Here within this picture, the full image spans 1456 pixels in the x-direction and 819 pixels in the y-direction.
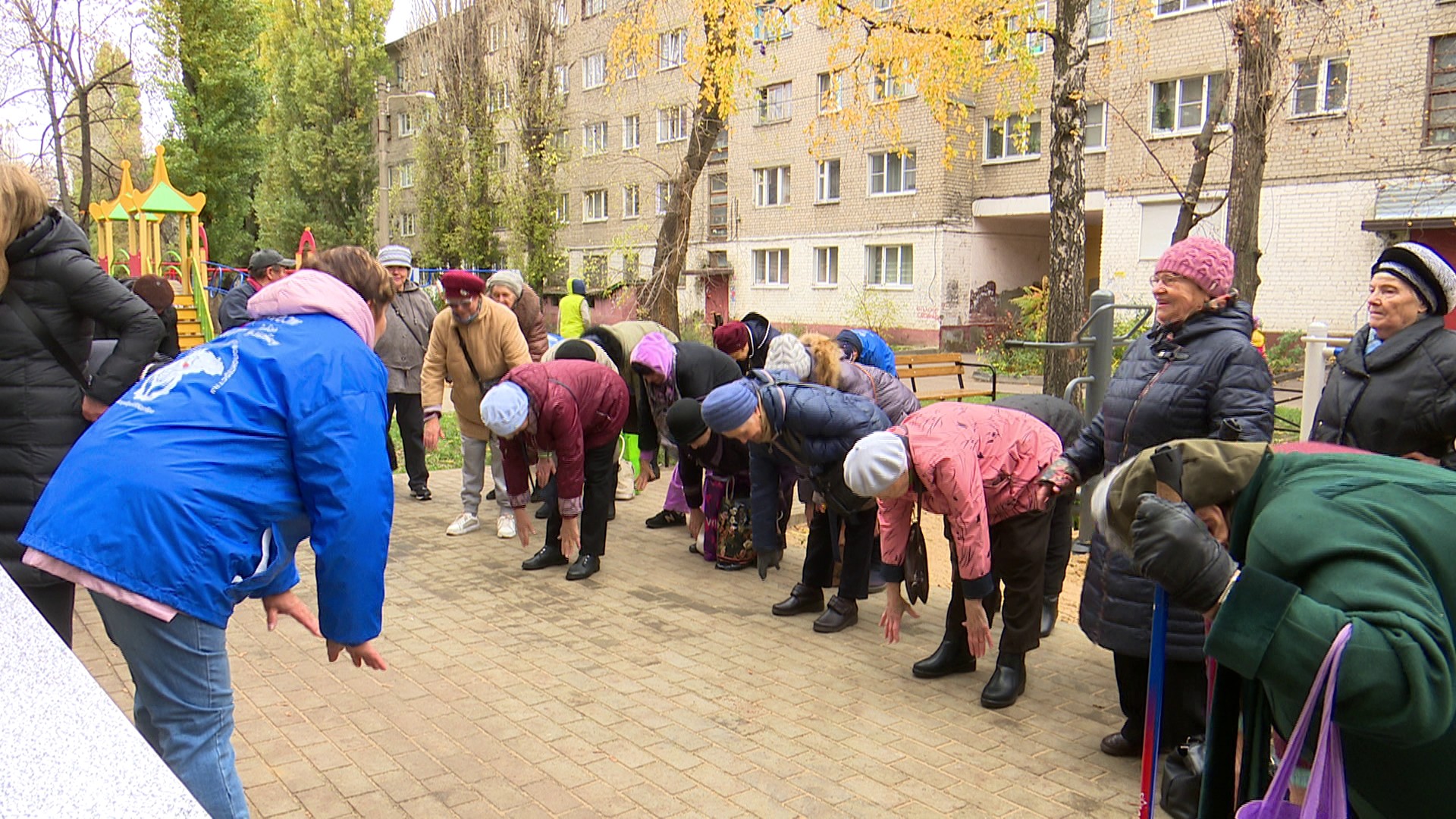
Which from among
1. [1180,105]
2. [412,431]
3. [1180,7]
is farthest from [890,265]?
[412,431]

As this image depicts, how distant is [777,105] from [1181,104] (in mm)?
12274

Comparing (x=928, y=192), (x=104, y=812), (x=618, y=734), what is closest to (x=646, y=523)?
(x=618, y=734)

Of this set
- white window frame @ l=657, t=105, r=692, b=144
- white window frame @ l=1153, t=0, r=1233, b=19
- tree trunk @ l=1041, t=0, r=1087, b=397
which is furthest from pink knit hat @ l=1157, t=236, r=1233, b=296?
white window frame @ l=657, t=105, r=692, b=144

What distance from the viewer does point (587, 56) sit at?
35.5m

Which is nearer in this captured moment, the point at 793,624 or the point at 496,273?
the point at 793,624

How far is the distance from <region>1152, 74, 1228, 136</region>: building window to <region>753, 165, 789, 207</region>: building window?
36.8 ft

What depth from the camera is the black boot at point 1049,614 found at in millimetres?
5004

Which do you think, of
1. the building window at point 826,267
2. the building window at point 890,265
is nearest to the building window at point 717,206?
the building window at point 826,267

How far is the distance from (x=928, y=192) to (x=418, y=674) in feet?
76.0

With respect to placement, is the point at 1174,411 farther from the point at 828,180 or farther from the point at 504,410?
the point at 828,180

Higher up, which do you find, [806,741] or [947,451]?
[947,451]

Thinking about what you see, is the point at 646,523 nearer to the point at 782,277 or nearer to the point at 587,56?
the point at 782,277

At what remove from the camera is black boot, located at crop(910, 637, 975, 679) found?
4.45 m

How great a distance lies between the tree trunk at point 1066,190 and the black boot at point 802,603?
3.83 metres
